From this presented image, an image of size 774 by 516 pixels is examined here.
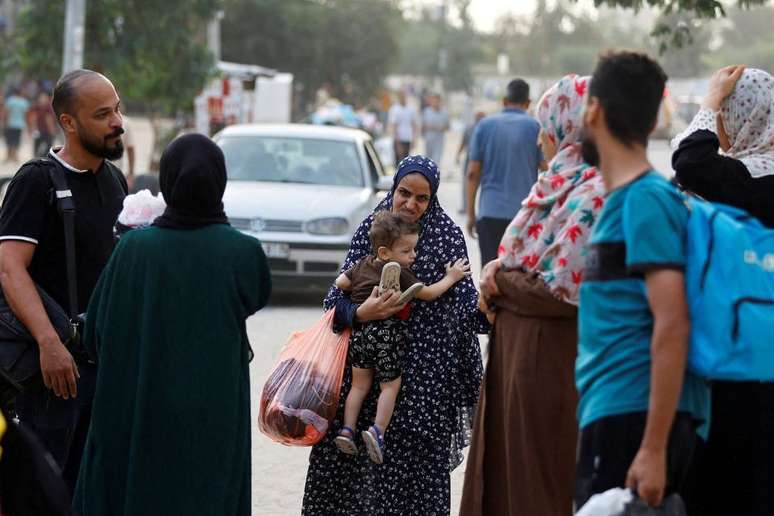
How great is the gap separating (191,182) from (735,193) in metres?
1.71

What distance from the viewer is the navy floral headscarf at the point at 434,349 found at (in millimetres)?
5445

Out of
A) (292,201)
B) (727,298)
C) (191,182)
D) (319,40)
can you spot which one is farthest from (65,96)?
(319,40)

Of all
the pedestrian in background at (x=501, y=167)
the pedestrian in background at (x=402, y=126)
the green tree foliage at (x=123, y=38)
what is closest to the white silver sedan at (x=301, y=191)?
the pedestrian in background at (x=501, y=167)

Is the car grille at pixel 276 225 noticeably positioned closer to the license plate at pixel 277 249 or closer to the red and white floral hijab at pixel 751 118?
the license plate at pixel 277 249

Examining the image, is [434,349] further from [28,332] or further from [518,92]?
[518,92]

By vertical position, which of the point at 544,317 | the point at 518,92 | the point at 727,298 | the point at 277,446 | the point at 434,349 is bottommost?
the point at 277,446

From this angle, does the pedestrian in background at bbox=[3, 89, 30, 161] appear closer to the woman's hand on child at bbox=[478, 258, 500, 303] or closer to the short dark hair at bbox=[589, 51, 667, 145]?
the woman's hand on child at bbox=[478, 258, 500, 303]

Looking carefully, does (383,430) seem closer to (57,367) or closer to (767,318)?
(57,367)

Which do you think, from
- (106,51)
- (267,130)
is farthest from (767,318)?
(106,51)

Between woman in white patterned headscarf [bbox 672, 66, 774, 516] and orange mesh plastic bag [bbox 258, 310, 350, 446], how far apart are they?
1459mm

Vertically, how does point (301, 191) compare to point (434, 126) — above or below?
below

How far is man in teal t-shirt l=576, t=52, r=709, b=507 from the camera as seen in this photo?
3.45 metres

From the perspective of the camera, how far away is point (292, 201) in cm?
1326

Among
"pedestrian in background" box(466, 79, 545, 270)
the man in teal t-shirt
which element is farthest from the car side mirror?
the man in teal t-shirt
